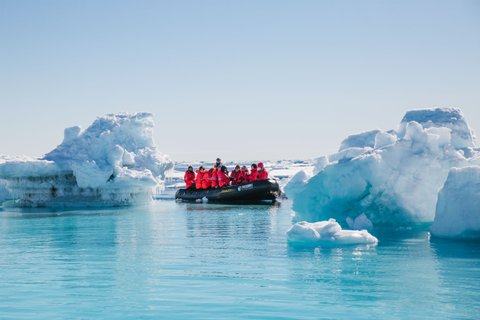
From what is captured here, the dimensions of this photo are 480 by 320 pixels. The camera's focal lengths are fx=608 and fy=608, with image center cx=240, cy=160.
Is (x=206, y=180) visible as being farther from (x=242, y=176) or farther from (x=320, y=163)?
(x=320, y=163)

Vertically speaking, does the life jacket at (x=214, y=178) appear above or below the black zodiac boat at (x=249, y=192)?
above

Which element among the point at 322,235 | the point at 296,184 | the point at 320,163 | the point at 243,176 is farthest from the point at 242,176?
the point at 322,235

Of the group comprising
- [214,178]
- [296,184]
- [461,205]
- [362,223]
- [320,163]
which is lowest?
[362,223]

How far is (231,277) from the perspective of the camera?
9.28 metres

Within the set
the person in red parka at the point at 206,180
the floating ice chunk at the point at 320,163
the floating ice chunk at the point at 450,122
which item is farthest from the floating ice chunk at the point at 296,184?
the person in red parka at the point at 206,180

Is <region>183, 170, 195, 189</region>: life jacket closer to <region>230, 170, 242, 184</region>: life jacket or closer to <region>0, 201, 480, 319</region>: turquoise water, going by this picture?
<region>230, 170, 242, 184</region>: life jacket

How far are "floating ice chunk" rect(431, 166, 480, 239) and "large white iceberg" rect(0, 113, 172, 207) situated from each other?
1610 cm

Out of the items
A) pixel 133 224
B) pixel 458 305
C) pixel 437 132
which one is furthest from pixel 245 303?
pixel 133 224

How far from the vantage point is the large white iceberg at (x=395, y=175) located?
14805 mm

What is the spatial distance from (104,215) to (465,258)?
15394mm

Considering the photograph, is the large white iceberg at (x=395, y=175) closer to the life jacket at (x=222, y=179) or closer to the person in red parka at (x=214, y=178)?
the life jacket at (x=222, y=179)

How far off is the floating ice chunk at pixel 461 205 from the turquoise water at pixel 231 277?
354 millimetres

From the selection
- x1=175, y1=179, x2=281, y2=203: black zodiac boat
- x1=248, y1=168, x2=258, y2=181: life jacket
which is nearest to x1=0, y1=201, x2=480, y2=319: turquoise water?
x1=175, y1=179, x2=281, y2=203: black zodiac boat

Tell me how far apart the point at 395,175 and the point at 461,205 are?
111 inches
